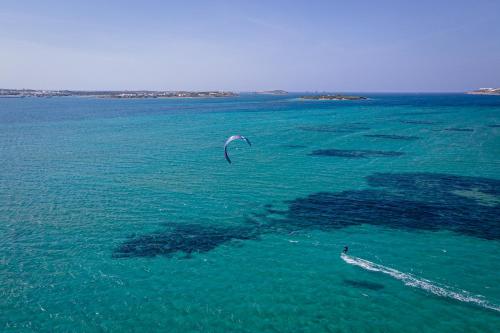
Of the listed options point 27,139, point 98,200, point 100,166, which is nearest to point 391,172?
point 98,200

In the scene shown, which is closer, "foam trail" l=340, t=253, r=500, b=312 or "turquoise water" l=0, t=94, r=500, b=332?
"turquoise water" l=0, t=94, r=500, b=332

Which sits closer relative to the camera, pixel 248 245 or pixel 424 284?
pixel 424 284

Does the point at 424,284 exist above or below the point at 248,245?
below

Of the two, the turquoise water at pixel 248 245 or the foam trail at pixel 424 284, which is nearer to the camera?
the turquoise water at pixel 248 245

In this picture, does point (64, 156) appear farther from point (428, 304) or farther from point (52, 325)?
point (428, 304)
